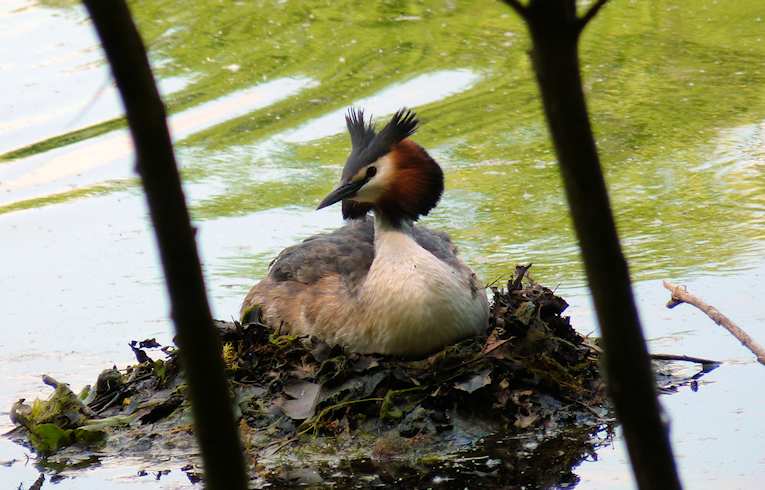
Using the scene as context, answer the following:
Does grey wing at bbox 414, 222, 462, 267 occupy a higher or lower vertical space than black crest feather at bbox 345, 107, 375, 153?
lower

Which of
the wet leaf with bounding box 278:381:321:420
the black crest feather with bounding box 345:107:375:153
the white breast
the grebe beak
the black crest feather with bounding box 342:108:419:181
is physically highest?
the black crest feather with bounding box 345:107:375:153

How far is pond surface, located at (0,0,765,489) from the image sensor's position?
6.48m

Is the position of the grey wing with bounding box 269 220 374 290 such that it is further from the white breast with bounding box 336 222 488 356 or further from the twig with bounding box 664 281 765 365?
the twig with bounding box 664 281 765 365

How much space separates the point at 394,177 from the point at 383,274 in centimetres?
48

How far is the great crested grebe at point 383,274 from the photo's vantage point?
568 cm

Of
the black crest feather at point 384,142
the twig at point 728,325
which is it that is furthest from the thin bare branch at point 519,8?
the black crest feather at point 384,142

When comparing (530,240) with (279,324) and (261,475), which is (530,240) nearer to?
(279,324)

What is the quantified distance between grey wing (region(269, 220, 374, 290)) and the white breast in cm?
27

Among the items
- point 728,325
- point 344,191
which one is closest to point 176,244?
point 728,325

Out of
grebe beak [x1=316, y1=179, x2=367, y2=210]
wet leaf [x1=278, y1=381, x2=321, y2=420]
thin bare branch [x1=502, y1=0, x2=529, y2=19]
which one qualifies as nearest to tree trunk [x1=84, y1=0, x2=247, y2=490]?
thin bare branch [x1=502, y1=0, x2=529, y2=19]

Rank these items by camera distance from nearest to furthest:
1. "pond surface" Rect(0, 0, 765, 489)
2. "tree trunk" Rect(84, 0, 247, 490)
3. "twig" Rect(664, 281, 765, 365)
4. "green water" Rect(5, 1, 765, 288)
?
"tree trunk" Rect(84, 0, 247, 490) → "twig" Rect(664, 281, 765, 365) → "pond surface" Rect(0, 0, 765, 489) → "green water" Rect(5, 1, 765, 288)

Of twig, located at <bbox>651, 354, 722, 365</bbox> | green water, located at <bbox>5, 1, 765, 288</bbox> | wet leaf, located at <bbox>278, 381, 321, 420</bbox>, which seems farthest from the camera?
green water, located at <bbox>5, 1, 765, 288</bbox>

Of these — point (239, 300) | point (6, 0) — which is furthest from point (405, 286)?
point (6, 0)

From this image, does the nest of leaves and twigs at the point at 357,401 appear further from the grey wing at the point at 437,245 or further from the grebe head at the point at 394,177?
the grebe head at the point at 394,177
